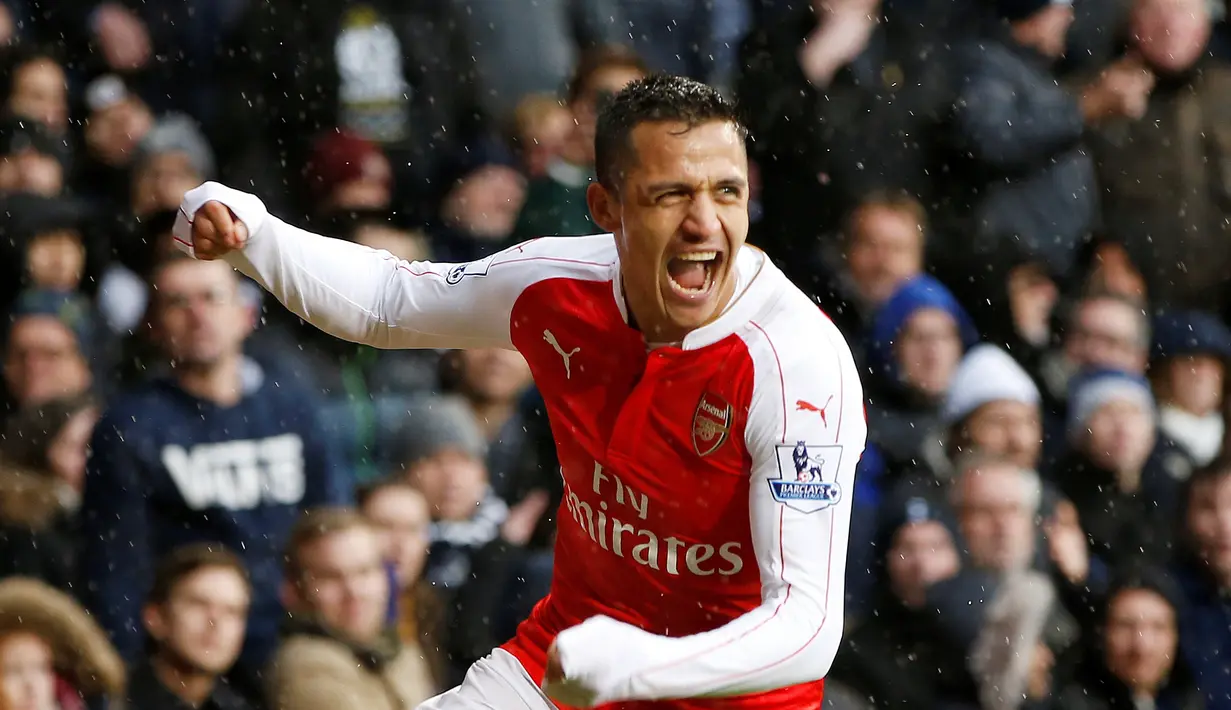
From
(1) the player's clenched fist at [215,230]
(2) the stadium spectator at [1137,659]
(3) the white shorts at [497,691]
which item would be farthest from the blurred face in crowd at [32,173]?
(2) the stadium spectator at [1137,659]

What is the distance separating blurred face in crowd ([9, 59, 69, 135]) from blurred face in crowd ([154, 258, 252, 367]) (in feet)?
3.35

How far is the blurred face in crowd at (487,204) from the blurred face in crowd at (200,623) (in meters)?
1.40

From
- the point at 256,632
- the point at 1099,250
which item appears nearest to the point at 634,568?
the point at 256,632

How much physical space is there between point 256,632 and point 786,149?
2187 mm

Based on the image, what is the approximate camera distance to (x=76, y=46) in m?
5.93

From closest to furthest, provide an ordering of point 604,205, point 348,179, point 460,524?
point 604,205 → point 460,524 → point 348,179

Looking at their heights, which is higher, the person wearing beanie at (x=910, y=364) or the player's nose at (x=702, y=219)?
the player's nose at (x=702, y=219)

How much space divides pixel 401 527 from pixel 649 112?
7.46 feet

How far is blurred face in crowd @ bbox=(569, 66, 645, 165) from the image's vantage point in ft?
18.4

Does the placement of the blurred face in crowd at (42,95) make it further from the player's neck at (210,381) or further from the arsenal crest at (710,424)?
the arsenal crest at (710,424)

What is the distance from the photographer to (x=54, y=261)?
5.46 m

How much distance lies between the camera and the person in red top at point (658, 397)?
2.97 metres

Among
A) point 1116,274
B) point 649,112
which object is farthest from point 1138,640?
point 649,112

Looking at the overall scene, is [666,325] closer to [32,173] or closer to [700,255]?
[700,255]
